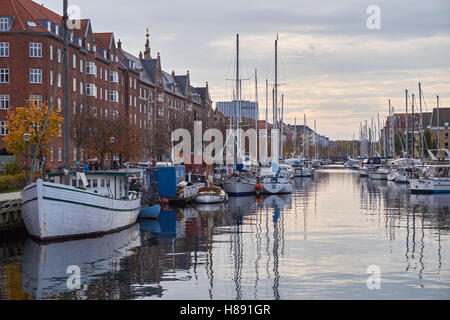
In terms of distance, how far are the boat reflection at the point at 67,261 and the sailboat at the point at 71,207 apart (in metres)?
0.72

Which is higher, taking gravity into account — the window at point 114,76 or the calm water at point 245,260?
the window at point 114,76

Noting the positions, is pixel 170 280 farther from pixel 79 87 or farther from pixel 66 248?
pixel 79 87

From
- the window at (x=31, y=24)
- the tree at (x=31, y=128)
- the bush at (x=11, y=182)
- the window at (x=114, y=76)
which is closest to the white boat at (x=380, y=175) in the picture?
the window at (x=114, y=76)

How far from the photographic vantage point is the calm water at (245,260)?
2127 centimetres

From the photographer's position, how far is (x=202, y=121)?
98625mm

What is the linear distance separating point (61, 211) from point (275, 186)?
43070mm

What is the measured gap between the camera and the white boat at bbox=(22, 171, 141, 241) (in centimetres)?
3014

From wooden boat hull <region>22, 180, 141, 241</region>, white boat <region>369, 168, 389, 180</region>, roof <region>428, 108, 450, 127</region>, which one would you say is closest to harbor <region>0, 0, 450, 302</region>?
wooden boat hull <region>22, 180, 141, 241</region>

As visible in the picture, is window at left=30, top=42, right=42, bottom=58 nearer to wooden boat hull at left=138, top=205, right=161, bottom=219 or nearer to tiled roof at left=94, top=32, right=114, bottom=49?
tiled roof at left=94, top=32, right=114, bottom=49

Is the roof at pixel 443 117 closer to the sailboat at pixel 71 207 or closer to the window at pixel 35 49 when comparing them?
the window at pixel 35 49

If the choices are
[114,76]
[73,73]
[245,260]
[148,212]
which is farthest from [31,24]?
[245,260]
